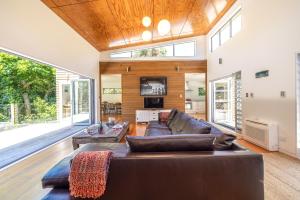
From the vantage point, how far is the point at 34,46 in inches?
164

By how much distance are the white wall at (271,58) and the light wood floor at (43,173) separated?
64 cm

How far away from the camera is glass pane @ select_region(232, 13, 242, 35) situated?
6078 millimetres

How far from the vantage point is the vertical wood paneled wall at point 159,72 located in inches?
369

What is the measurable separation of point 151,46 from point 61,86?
4.25 metres

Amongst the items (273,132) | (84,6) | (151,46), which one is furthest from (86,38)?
(273,132)

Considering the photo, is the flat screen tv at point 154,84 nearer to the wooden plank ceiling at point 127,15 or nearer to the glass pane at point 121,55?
the glass pane at point 121,55

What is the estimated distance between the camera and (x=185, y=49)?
950 cm

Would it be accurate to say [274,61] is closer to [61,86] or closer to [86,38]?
[86,38]

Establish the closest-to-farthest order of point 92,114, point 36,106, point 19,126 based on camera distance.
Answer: point 19,126 → point 36,106 → point 92,114

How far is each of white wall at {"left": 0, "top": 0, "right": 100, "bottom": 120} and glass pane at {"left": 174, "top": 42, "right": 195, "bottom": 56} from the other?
4.27 metres

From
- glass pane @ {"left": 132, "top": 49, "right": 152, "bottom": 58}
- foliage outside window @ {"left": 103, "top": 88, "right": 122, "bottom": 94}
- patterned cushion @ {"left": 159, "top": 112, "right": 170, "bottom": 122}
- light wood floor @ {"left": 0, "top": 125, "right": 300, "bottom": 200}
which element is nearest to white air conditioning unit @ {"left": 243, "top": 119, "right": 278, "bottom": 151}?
light wood floor @ {"left": 0, "top": 125, "right": 300, "bottom": 200}

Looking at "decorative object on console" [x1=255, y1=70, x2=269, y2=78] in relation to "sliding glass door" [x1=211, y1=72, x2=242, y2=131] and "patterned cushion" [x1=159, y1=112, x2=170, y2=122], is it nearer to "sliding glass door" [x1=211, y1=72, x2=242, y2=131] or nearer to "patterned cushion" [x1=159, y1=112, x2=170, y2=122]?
"patterned cushion" [x1=159, y1=112, x2=170, y2=122]

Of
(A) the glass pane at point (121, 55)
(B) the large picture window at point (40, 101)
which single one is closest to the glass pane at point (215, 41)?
(A) the glass pane at point (121, 55)

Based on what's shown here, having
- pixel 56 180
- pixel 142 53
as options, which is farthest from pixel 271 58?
pixel 142 53
